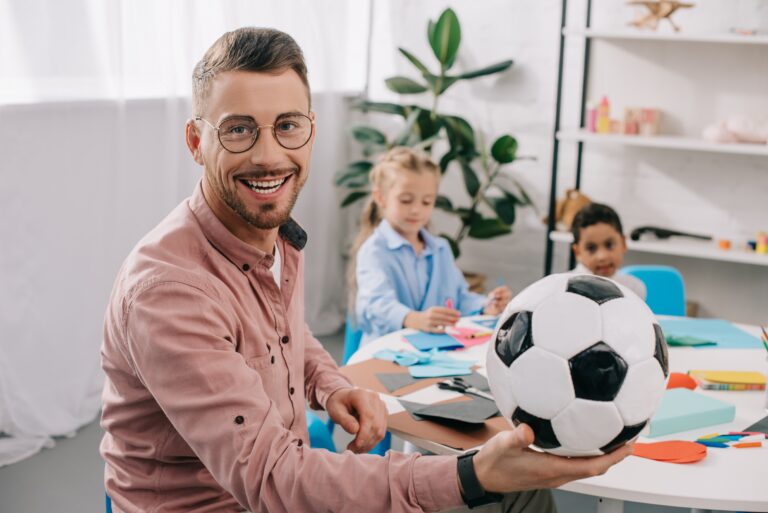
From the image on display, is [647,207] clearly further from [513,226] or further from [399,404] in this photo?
[399,404]

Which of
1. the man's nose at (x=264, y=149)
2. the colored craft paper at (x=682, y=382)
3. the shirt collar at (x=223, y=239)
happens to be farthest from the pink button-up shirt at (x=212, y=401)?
the colored craft paper at (x=682, y=382)

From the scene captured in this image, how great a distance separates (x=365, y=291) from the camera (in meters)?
2.58

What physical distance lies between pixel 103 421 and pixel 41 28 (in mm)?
1773

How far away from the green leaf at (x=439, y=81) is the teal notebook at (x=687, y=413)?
102 inches

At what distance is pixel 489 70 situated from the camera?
4051mm

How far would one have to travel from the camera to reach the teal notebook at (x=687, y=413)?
5.07ft

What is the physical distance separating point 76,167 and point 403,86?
5.48 feet

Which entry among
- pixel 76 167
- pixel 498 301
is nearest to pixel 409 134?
pixel 76 167

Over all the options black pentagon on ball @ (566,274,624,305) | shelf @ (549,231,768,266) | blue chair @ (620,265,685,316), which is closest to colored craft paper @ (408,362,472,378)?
black pentagon on ball @ (566,274,624,305)

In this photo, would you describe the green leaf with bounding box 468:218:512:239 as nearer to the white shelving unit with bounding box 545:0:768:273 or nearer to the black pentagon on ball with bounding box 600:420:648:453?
the white shelving unit with bounding box 545:0:768:273

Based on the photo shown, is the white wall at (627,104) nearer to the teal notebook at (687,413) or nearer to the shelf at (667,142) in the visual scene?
the shelf at (667,142)

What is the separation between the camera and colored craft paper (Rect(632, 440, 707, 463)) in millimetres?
1440

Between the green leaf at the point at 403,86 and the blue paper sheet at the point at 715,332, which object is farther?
the green leaf at the point at 403,86

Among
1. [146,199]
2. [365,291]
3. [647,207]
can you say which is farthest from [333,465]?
[647,207]
